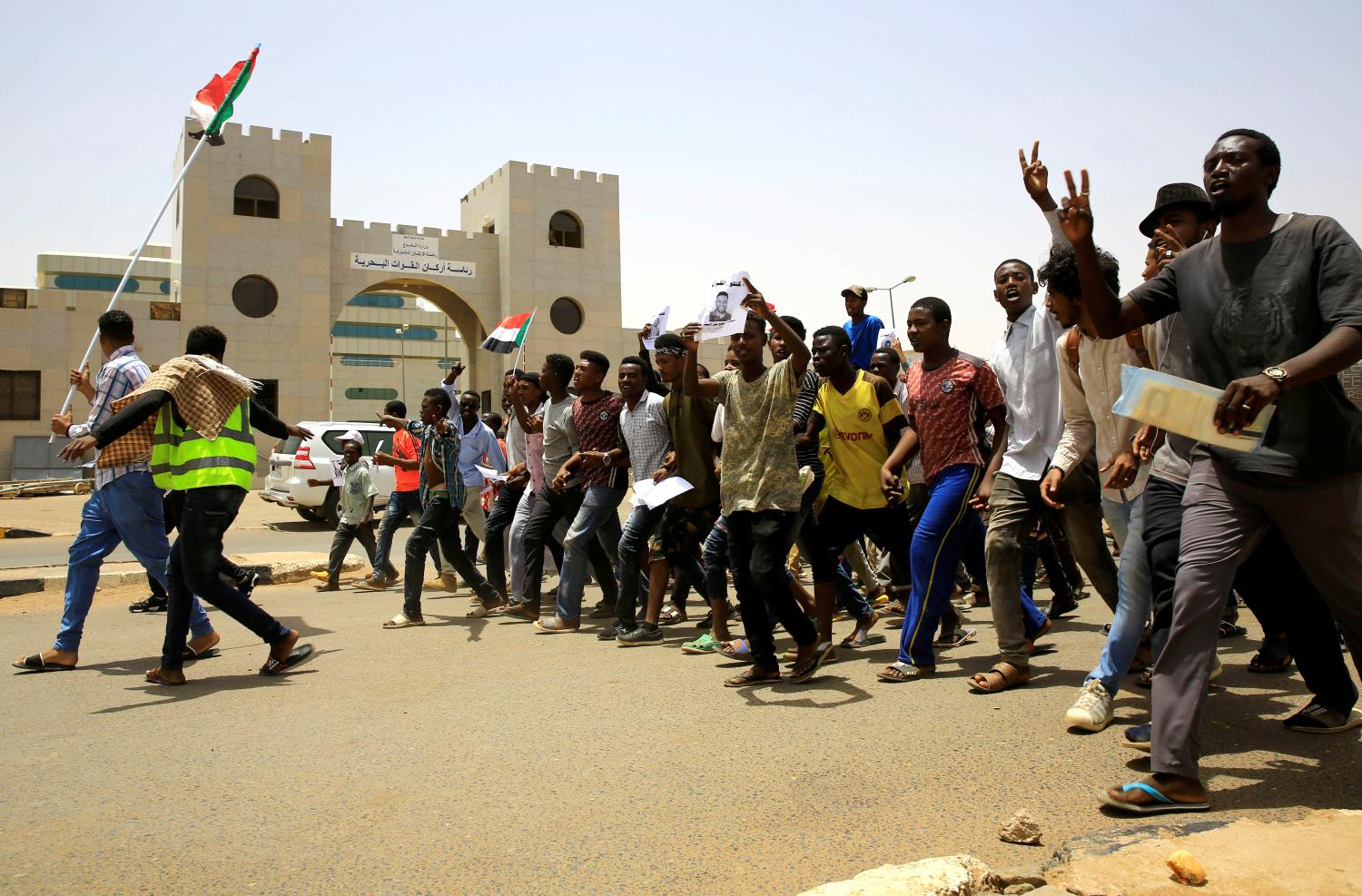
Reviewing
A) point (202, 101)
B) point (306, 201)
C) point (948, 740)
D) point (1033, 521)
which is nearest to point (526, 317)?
point (202, 101)

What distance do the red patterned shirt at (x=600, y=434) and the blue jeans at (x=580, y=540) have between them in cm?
7

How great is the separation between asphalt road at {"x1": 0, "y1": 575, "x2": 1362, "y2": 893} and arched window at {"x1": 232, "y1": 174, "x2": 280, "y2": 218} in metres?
31.1

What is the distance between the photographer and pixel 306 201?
3406 centimetres

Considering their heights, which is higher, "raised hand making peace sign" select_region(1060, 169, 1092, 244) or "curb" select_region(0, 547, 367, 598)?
"raised hand making peace sign" select_region(1060, 169, 1092, 244)

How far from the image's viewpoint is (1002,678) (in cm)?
469

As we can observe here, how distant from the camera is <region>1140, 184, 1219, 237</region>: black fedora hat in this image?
14.3 ft

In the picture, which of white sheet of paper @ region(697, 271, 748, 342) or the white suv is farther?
the white suv

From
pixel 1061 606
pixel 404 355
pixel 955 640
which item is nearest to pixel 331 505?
pixel 1061 606

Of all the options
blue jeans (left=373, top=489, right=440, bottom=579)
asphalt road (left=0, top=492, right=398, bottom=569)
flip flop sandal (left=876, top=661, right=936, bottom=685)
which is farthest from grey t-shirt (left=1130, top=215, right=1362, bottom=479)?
asphalt road (left=0, top=492, right=398, bottom=569)

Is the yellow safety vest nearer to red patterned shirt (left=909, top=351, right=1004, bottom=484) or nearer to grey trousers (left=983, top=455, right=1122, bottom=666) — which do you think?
red patterned shirt (left=909, top=351, right=1004, bottom=484)

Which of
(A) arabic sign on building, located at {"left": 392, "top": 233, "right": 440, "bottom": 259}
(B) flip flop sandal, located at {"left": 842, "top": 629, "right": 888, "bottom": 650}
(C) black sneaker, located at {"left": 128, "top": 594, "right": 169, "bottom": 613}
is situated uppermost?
(A) arabic sign on building, located at {"left": 392, "top": 233, "right": 440, "bottom": 259}

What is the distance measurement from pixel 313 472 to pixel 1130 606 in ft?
48.6

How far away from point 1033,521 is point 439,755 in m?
2.89

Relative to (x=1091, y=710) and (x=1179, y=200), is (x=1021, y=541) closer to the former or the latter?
(x=1091, y=710)
